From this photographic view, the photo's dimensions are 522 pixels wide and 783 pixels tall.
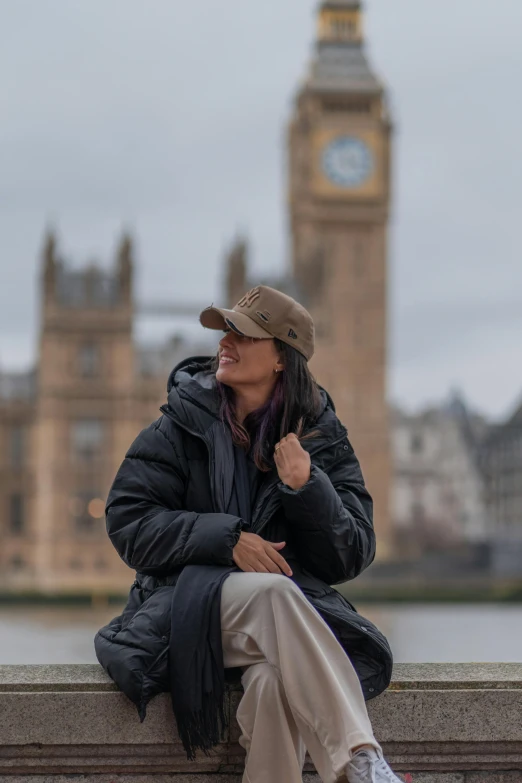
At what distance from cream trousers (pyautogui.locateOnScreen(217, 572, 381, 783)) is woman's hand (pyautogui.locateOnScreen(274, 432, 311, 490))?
27cm

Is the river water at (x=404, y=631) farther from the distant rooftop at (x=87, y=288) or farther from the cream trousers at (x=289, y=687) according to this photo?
the distant rooftop at (x=87, y=288)

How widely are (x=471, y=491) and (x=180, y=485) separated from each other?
255 feet

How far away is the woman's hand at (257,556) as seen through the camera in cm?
344

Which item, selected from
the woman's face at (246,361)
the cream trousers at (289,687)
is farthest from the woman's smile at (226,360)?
the cream trousers at (289,687)

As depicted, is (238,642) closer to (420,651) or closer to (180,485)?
(180,485)

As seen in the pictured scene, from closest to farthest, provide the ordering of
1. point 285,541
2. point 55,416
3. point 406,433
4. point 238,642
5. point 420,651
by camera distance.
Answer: point 238,642 → point 285,541 → point 420,651 → point 55,416 → point 406,433

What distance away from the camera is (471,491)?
7988 centimetres

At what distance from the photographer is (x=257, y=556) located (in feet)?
11.3

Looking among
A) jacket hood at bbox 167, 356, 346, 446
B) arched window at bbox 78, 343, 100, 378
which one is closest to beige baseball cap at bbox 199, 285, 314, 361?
jacket hood at bbox 167, 356, 346, 446

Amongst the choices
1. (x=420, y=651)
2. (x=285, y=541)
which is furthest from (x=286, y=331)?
(x=420, y=651)

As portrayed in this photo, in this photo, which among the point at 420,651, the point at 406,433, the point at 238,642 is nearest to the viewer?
the point at 238,642

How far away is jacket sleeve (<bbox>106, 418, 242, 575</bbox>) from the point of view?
135 inches

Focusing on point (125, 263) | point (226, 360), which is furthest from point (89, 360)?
point (226, 360)

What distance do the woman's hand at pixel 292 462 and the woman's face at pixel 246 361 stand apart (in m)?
0.30
